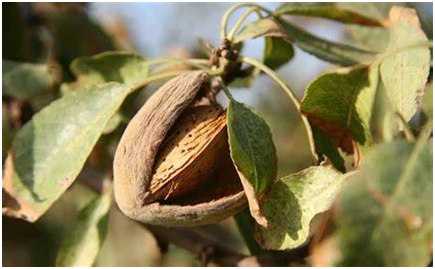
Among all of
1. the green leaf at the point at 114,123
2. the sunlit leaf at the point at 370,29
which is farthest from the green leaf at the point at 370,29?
the green leaf at the point at 114,123

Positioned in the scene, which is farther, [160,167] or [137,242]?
[137,242]

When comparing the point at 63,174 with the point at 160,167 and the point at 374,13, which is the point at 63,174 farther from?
the point at 374,13

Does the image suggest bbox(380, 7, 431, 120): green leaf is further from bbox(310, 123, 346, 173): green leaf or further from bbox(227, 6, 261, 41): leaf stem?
bbox(227, 6, 261, 41): leaf stem

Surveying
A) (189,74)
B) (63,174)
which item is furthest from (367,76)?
(63,174)

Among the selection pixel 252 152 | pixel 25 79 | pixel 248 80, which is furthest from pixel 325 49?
pixel 25 79

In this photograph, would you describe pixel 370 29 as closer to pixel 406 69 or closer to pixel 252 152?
pixel 406 69

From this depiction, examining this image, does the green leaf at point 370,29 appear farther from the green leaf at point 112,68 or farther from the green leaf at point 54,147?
the green leaf at point 54,147
